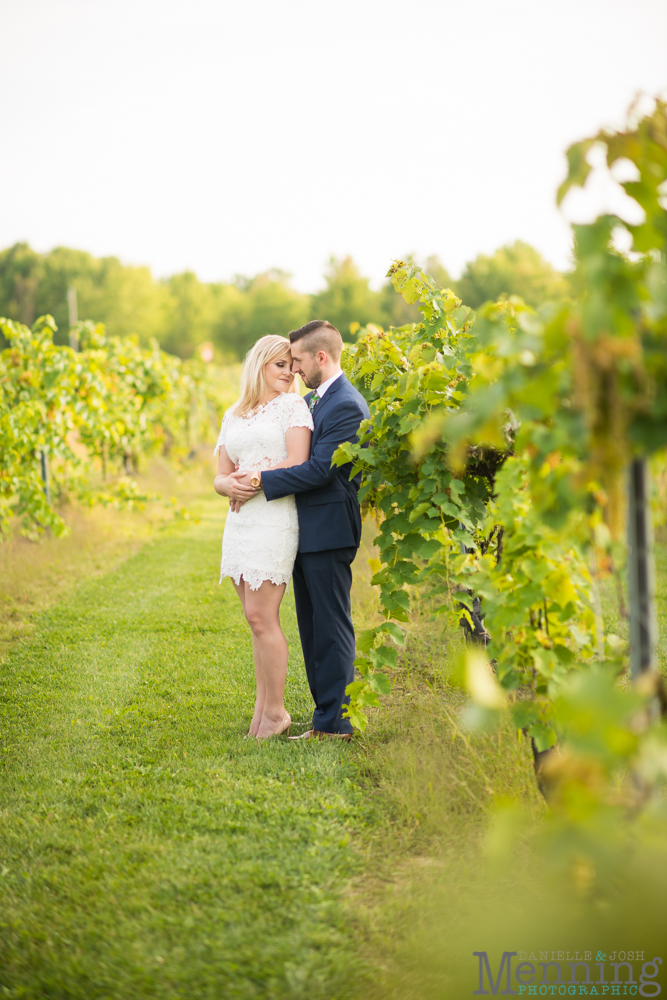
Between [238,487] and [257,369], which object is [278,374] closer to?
[257,369]

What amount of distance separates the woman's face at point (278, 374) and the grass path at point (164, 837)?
73.5 inches

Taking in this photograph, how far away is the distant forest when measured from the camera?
52656mm

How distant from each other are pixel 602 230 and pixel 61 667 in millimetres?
4632

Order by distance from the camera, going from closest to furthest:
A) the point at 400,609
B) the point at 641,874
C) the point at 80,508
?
the point at 641,874 < the point at 400,609 < the point at 80,508

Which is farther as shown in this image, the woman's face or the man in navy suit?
the woman's face

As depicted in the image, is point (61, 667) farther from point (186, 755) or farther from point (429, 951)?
point (429, 951)

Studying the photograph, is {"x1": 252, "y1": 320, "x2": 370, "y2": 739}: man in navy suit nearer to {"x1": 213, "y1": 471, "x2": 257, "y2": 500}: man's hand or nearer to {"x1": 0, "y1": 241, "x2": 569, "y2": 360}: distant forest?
{"x1": 213, "y1": 471, "x2": 257, "y2": 500}: man's hand

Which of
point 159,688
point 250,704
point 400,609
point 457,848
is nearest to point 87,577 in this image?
point 159,688

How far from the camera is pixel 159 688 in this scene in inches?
178

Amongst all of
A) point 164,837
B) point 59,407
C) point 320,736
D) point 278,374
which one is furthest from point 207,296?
point 164,837

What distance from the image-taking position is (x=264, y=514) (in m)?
3.62

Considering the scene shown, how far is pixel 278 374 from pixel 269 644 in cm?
Result: 143

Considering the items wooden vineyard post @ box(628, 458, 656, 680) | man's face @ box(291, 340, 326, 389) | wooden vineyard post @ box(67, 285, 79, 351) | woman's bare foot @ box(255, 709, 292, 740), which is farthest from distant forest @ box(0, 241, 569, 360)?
wooden vineyard post @ box(628, 458, 656, 680)

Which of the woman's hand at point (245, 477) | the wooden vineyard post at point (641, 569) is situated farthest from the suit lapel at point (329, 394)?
the wooden vineyard post at point (641, 569)
